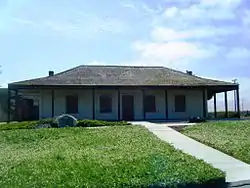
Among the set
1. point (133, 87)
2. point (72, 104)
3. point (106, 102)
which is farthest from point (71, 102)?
point (133, 87)

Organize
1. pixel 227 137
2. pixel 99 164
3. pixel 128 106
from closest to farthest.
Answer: pixel 99 164 → pixel 227 137 → pixel 128 106

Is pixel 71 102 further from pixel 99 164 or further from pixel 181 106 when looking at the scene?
pixel 99 164

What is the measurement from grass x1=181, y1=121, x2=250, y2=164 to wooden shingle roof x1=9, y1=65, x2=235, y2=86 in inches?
432

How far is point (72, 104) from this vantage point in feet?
96.5

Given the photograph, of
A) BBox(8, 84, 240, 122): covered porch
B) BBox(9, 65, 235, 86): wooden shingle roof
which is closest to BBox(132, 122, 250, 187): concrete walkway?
BBox(8, 84, 240, 122): covered porch

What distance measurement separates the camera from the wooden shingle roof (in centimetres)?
2801

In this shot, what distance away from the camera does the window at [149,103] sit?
1192 inches

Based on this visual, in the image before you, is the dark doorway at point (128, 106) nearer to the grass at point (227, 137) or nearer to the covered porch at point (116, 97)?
the covered porch at point (116, 97)

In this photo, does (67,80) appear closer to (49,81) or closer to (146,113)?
(49,81)

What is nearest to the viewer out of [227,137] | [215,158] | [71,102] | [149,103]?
[215,158]

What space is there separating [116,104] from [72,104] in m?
3.19

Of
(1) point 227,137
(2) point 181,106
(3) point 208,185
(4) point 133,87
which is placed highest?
(4) point 133,87

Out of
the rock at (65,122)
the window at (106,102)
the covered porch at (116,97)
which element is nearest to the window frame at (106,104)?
the window at (106,102)

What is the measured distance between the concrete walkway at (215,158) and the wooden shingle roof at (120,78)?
13.5m
